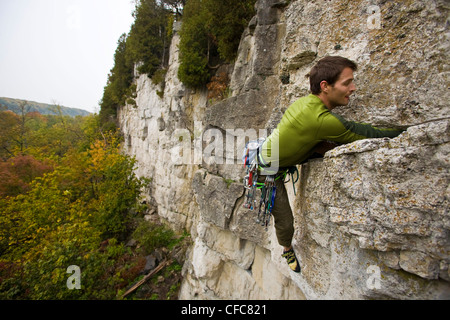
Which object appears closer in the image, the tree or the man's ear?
the man's ear

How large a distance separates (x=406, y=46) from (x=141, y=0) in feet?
52.9

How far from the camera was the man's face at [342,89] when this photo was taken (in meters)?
1.97

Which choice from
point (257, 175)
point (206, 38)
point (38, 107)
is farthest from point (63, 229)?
point (38, 107)

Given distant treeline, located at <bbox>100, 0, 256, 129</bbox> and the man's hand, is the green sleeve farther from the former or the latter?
distant treeline, located at <bbox>100, 0, 256, 129</bbox>

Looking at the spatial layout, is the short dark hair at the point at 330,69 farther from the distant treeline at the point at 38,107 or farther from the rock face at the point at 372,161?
the distant treeline at the point at 38,107

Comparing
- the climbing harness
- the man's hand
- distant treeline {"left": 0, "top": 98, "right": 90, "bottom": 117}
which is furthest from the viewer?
distant treeline {"left": 0, "top": 98, "right": 90, "bottom": 117}

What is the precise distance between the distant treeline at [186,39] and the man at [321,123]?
5257 millimetres

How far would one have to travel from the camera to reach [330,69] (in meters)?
1.99

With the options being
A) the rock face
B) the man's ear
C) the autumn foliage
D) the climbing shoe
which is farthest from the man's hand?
the autumn foliage

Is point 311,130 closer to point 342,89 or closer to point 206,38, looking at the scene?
point 342,89

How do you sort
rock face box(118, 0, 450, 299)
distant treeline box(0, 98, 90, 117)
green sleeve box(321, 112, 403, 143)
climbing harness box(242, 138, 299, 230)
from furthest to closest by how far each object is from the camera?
distant treeline box(0, 98, 90, 117) < climbing harness box(242, 138, 299, 230) < green sleeve box(321, 112, 403, 143) < rock face box(118, 0, 450, 299)

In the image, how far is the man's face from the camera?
1971mm

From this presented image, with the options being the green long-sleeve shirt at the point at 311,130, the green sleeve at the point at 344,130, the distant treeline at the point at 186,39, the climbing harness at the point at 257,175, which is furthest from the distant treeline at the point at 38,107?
the green sleeve at the point at 344,130
